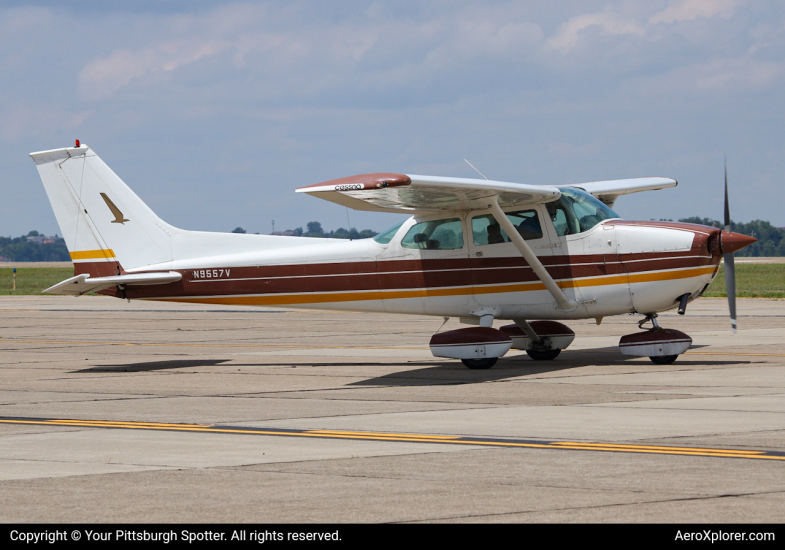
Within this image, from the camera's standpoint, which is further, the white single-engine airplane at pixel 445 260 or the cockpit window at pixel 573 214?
the cockpit window at pixel 573 214

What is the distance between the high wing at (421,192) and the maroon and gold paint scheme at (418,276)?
3.33ft

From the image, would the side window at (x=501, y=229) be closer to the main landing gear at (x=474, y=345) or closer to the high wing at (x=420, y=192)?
the high wing at (x=420, y=192)

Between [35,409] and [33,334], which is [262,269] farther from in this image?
[33,334]

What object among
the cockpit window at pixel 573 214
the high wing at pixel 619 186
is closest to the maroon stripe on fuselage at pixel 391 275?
the cockpit window at pixel 573 214

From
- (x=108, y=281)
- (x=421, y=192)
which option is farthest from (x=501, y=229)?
(x=108, y=281)

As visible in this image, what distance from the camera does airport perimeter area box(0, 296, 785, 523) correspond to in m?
6.41

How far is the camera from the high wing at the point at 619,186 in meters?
18.8

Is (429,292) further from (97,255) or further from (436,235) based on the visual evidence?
(97,255)

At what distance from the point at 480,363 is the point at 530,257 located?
185 cm

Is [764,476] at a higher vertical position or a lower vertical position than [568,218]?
lower

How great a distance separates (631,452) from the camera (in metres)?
8.25

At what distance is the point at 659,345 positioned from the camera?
15.5m
